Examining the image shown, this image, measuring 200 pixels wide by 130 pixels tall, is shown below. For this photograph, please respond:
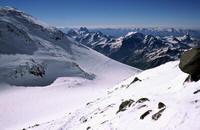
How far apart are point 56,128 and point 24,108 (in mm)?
17228

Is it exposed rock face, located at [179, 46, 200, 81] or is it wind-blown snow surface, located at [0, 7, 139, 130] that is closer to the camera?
exposed rock face, located at [179, 46, 200, 81]

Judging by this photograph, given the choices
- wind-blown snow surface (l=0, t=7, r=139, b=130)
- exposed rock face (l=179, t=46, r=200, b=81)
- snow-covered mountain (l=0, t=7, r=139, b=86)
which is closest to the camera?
exposed rock face (l=179, t=46, r=200, b=81)

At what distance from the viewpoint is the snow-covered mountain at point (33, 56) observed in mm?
47003

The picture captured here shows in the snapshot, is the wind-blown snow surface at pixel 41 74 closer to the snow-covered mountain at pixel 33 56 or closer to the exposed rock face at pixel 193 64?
the snow-covered mountain at pixel 33 56

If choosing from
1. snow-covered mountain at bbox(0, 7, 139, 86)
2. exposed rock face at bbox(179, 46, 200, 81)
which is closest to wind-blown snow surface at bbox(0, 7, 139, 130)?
snow-covered mountain at bbox(0, 7, 139, 86)

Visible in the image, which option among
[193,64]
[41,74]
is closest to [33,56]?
[41,74]

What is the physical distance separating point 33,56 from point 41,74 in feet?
36.4

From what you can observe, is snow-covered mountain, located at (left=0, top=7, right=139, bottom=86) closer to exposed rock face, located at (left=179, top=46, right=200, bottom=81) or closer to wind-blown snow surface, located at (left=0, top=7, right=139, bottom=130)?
wind-blown snow surface, located at (left=0, top=7, right=139, bottom=130)

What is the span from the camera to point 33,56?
57.7 metres

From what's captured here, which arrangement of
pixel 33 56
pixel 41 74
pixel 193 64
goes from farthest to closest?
pixel 33 56 < pixel 41 74 < pixel 193 64

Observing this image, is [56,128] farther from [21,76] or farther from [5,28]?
[5,28]

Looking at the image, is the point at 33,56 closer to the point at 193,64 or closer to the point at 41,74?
the point at 41,74

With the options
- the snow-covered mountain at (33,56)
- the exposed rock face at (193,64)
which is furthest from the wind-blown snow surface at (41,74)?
the exposed rock face at (193,64)

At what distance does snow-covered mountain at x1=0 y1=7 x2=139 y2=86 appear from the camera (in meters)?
47.0
